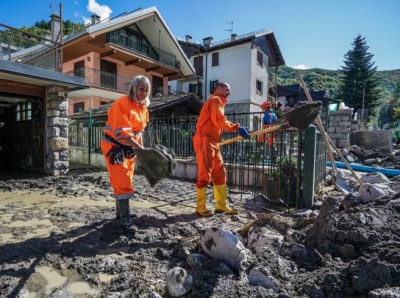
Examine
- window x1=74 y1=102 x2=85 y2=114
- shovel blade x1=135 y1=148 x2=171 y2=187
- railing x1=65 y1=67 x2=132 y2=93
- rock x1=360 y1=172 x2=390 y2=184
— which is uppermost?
railing x1=65 y1=67 x2=132 y2=93

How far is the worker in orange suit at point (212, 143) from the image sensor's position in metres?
3.77

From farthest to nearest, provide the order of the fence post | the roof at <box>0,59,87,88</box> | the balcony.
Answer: the balcony
the roof at <box>0,59,87,88</box>
the fence post

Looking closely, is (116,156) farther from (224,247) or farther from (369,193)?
(369,193)

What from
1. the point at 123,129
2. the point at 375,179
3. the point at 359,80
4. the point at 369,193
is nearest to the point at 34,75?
the point at 123,129

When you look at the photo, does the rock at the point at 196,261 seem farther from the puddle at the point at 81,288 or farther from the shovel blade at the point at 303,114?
the shovel blade at the point at 303,114

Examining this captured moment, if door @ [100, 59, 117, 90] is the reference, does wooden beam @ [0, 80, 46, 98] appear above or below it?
below

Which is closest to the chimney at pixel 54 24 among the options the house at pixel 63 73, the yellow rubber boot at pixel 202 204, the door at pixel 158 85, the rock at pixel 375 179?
the house at pixel 63 73

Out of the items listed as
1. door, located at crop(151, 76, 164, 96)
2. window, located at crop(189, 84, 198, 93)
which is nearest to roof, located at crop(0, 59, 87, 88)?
door, located at crop(151, 76, 164, 96)

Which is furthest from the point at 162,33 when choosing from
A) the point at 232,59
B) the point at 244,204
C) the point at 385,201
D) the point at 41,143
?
the point at 385,201

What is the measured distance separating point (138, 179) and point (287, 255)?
5503 millimetres

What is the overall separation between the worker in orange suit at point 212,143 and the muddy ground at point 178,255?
0.93 feet

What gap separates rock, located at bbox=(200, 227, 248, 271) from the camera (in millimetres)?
2225

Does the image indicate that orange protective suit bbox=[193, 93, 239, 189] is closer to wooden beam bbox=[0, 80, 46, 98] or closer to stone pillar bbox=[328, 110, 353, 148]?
wooden beam bbox=[0, 80, 46, 98]

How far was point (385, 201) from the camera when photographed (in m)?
3.15
